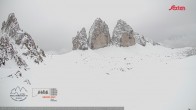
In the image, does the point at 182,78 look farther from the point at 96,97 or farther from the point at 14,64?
the point at 14,64

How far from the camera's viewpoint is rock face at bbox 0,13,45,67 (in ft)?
30.3

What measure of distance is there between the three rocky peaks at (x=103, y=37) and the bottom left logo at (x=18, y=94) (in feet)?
90.2

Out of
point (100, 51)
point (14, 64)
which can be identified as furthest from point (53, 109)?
point (100, 51)

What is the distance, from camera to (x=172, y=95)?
30.7 ft

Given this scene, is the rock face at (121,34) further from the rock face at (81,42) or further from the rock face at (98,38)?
the rock face at (81,42)

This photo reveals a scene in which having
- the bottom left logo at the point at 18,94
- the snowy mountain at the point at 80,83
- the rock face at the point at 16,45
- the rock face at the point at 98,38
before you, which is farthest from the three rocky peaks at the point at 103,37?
the bottom left logo at the point at 18,94

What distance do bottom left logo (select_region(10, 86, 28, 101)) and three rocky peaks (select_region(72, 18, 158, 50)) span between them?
27.5 metres

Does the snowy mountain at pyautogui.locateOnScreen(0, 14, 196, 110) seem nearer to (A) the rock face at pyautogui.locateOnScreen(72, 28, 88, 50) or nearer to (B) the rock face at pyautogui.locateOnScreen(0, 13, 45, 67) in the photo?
(B) the rock face at pyautogui.locateOnScreen(0, 13, 45, 67)

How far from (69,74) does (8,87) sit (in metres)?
2.69

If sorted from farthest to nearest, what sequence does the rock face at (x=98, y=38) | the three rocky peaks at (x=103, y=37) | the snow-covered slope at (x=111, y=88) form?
the rock face at (x=98, y=38)
the three rocky peaks at (x=103, y=37)
the snow-covered slope at (x=111, y=88)

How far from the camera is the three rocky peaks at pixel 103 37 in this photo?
38.3m

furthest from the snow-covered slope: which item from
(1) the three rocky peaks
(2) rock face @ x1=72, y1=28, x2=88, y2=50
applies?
(2) rock face @ x1=72, y1=28, x2=88, y2=50

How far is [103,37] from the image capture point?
4081 cm

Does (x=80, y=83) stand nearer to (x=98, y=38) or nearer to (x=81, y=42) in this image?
(x=81, y=42)
